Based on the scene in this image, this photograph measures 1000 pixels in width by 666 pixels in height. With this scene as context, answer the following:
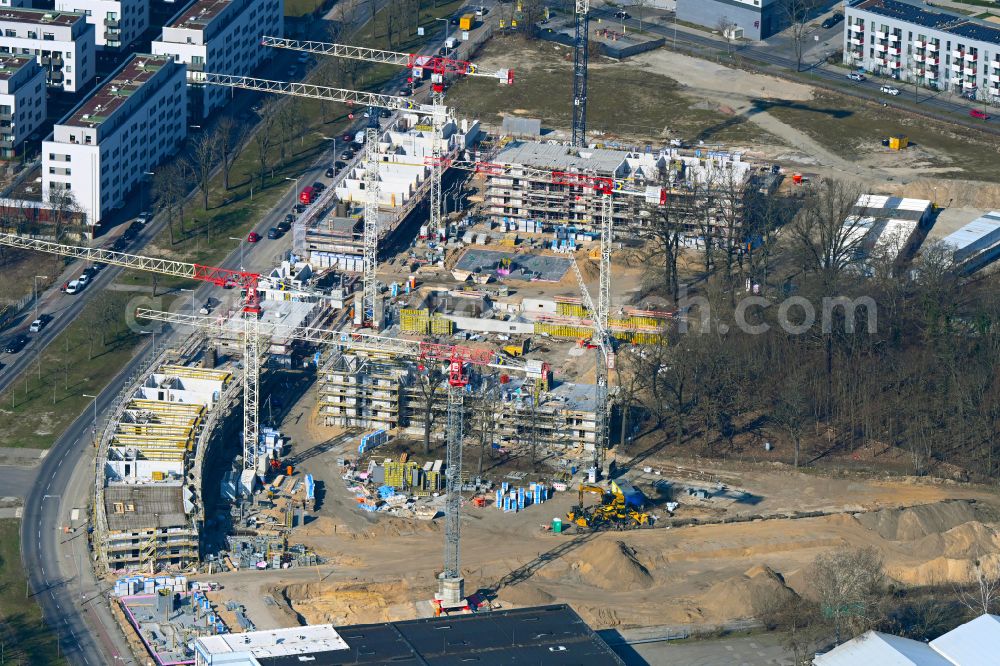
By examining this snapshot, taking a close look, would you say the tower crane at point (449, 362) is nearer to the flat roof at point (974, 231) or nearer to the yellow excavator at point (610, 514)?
the yellow excavator at point (610, 514)

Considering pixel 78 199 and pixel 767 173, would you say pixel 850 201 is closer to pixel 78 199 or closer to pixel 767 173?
pixel 767 173

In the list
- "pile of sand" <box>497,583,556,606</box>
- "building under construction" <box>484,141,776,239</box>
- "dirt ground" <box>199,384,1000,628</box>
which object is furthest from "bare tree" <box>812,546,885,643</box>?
"building under construction" <box>484,141,776,239</box>

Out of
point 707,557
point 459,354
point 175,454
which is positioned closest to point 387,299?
point 459,354

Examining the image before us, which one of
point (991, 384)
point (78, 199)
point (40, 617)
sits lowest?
point (40, 617)

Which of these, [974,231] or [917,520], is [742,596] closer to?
[917,520]

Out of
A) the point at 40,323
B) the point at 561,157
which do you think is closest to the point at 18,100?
the point at 40,323

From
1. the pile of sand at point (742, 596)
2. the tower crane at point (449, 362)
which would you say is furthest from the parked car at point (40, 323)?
the pile of sand at point (742, 596)
